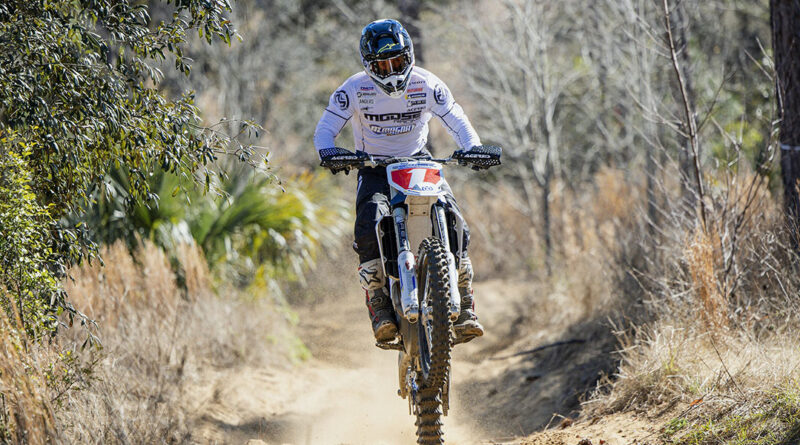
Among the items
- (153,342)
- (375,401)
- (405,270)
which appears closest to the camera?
(405,270)

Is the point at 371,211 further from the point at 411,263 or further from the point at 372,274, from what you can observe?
the point at 411,263

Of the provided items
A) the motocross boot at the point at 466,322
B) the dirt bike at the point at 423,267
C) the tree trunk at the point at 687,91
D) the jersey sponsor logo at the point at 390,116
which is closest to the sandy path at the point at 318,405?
the dirt bike at the point at 423,267

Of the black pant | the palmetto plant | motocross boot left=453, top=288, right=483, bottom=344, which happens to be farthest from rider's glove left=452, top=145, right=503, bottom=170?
the palmetto plant

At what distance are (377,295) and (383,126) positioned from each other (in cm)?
125

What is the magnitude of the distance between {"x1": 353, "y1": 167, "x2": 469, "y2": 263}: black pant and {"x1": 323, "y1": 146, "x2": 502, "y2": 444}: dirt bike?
6 cm

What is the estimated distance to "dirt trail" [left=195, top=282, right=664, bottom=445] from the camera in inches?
263

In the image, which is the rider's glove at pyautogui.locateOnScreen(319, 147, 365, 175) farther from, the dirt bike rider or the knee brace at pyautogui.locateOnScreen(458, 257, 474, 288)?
the knee brace at pyautogui.locateOnScreen(458, 257, 474, 288)

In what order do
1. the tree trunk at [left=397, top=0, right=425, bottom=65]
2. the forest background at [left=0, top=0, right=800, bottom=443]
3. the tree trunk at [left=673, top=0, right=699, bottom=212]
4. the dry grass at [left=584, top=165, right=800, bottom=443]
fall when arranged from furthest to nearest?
1. the tree trunk at [left=397, top=0, right=425, bottom=65]
2. the tree trunk at [left=673, top=0, right=699, bottom=212]
3. the dry grass at [left=584, top=165, right=800, bottom=443]
4. the forest background at [left=0, top=0, right=800, bottom=443]

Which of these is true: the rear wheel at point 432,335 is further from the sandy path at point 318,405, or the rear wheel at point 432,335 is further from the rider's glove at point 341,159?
the sandy path at point 318,405

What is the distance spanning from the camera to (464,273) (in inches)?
209

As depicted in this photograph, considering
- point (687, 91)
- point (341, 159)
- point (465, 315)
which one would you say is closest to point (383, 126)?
point (341, 159)

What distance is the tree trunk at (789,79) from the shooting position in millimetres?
7094

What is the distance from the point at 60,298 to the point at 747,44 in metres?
14.7

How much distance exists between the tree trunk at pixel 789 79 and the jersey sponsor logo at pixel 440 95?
320 centimetres
